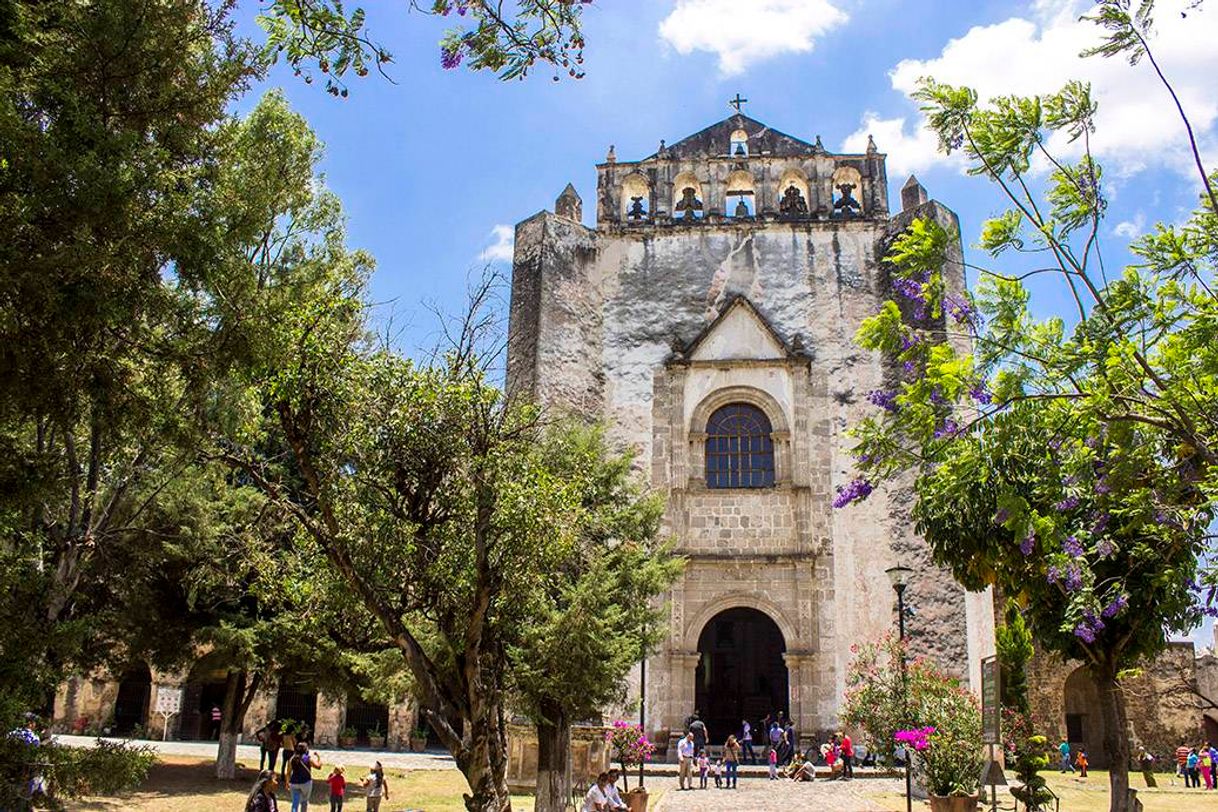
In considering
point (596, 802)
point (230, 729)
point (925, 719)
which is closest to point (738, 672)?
point (925, 719)

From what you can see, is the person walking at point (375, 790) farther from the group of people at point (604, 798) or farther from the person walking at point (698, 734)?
the person walking at point (698, 734)

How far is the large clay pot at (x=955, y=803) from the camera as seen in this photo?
11.8m

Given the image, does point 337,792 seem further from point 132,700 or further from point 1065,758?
point 132,700

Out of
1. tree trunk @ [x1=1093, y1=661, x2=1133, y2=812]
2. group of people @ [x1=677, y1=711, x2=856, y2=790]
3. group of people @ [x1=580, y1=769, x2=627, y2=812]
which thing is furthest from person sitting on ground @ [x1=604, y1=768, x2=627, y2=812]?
tree trunk @ [x1=1093, y1=661, x2=1133, y2=812]

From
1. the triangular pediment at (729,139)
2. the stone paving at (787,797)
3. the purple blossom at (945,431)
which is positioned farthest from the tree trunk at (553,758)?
the triangular pediment at (729,139)

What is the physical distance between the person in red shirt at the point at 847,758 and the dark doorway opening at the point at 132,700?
21.4m

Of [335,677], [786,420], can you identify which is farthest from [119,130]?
[786,420]

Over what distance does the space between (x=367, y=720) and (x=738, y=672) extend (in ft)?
41.9

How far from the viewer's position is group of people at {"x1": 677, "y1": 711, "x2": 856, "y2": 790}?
16266mm

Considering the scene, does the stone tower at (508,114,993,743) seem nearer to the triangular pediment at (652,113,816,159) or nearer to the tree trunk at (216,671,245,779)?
the triangular pediment at (652,113,816,159)

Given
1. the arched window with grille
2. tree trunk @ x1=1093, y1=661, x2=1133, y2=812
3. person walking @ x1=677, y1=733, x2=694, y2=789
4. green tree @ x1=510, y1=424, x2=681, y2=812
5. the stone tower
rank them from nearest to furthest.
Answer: tree trunk @ x1=1093, y1=661, x2=1133, y2=812 < green tree @ x1=510, y1=424, x2=681, y2=812 < person walking @ x1=677, y1=733, x2=694, y2=789 < the stone tower < the arched window with grille

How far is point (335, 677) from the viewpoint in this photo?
685 inches

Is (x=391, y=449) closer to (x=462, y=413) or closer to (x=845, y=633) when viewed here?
(x=462, y=413)

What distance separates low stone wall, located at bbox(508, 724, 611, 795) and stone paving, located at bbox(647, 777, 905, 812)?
1043 mm
